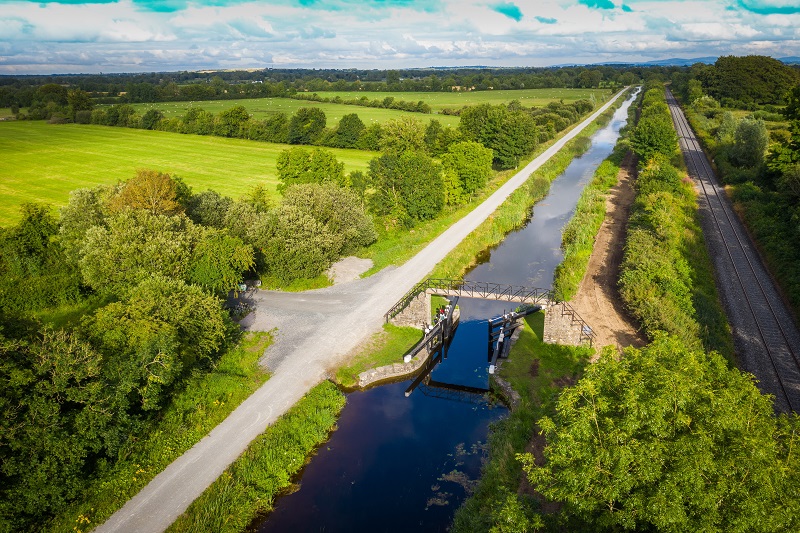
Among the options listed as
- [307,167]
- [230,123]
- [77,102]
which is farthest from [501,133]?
[77,102]

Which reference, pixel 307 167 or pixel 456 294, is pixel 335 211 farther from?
pixel 307 167

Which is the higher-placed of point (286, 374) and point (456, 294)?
point (456, 294)

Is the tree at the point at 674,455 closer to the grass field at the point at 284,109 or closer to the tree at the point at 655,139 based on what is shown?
the tree at the point at 655,139

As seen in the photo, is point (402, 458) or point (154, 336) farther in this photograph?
point (154, 336)

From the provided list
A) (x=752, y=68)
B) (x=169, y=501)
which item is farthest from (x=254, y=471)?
(x=752, y=68)

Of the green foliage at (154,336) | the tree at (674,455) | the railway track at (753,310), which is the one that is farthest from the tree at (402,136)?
the tree at (674,455)

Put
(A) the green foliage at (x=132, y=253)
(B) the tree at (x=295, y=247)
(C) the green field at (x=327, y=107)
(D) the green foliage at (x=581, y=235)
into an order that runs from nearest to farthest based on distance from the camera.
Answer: (A) the green foliage at (x=132, y=253)
(B) the tree at (x=295, y=247)
(D) the green foliage at (x=581, y=235)
(C) the green field at (x=327, y=107)

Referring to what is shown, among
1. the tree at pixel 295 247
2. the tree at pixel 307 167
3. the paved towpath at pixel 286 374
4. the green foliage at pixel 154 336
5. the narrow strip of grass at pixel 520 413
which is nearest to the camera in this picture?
the narrow strip of grass at pixel 520 413

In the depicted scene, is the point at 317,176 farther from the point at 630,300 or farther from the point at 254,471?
the point at 254,471
